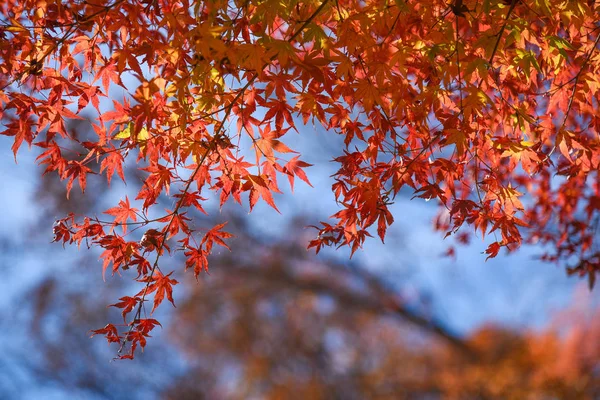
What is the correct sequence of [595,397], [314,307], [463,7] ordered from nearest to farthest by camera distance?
1. [463,7]
2. [595,397]
3. [314,307]

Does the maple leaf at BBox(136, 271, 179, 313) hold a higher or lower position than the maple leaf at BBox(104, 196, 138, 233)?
lower

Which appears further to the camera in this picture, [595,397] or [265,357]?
[265,357]

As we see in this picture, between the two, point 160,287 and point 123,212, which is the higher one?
point 123,212

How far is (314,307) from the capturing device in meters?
13.6

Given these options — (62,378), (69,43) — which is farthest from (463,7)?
(62,378)

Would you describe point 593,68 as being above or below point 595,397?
below

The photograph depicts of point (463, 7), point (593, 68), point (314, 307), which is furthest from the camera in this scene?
Result: point (314, 307)

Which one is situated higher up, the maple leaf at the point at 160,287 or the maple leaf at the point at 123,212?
the maple leaf at the point at 123,212

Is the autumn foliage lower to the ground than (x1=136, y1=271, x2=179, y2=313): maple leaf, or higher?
higher

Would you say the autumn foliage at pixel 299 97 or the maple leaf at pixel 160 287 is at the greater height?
the autumn foliage at pixel 299 97

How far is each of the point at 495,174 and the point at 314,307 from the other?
38.2ft

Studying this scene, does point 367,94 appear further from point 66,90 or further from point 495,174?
point 66,90

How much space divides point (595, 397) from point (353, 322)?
17.1 feet

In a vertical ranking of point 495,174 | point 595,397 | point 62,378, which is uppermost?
point 62,378
